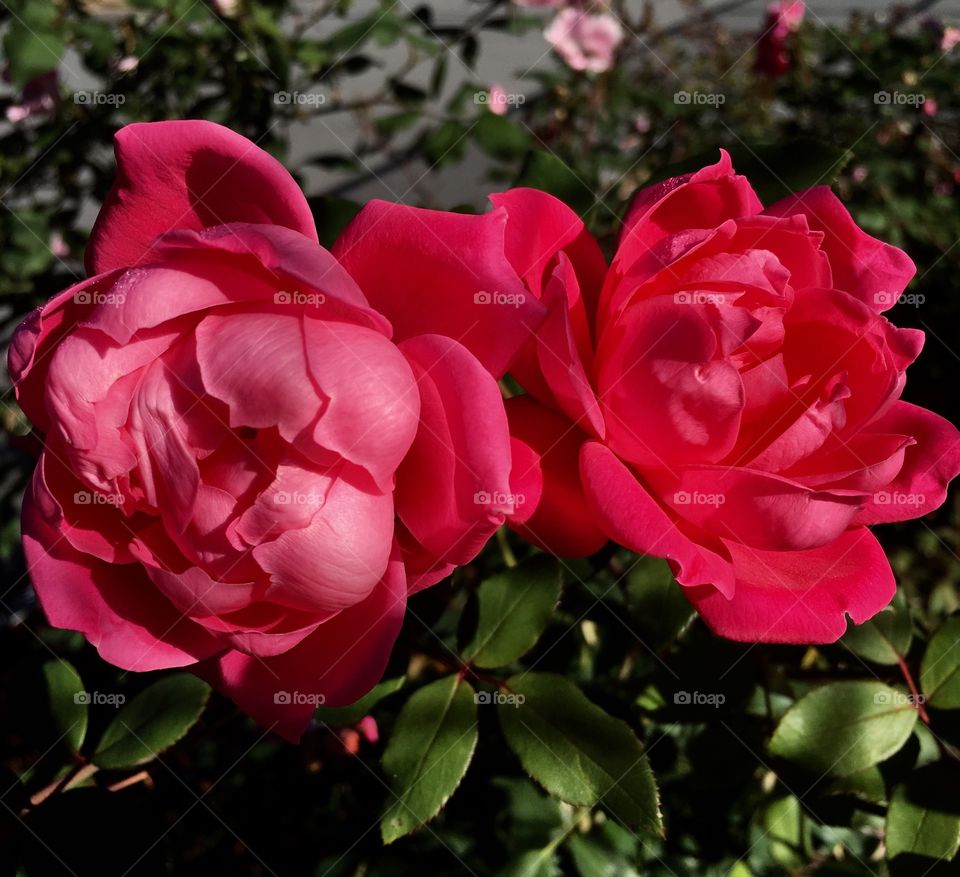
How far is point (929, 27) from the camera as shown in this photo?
7.39ft

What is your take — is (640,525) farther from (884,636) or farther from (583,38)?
(583,38)

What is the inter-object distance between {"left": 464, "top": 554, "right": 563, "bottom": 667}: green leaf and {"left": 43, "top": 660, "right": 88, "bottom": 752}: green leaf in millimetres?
473

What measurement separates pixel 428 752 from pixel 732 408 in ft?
1.50

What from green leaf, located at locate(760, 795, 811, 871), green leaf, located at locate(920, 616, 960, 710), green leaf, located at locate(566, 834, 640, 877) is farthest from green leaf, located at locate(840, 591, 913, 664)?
green leaf, located at locate(566, 834, 640, 877)

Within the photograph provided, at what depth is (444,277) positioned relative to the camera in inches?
23.0

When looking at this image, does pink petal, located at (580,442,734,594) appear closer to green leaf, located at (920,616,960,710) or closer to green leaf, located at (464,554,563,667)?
green leaf, located at (464,554,563,667)

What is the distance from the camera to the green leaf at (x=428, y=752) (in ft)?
2.49

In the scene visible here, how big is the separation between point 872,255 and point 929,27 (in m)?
2.12

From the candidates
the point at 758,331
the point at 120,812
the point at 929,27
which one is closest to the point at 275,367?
the point at 758,331

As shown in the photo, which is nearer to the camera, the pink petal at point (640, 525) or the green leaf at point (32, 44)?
the pink petal at point (640, 525)

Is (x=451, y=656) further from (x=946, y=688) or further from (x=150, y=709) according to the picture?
(x=946, y=688)

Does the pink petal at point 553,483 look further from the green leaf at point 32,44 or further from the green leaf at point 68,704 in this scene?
the green leaf at point 32,44

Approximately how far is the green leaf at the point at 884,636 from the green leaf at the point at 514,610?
336 millimetres

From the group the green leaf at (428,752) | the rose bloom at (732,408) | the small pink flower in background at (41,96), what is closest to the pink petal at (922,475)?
the rose bloom at (732,408)
